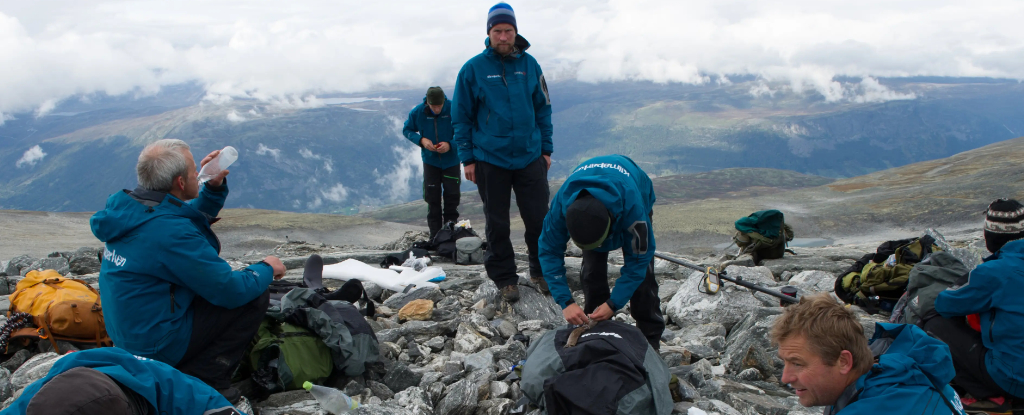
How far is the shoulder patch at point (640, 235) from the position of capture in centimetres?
468

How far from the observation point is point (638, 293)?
530 centimetres

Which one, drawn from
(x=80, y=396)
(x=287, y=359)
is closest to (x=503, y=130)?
(x=287, y=359)

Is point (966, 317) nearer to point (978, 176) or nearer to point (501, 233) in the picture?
point (501, 233)

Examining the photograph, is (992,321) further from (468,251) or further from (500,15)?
(468,251)

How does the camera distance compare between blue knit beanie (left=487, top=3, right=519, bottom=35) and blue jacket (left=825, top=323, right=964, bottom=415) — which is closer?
blue jacket (left=825, top=323, right=964, bottom=415)

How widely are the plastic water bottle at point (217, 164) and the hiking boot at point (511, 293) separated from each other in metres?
3.21

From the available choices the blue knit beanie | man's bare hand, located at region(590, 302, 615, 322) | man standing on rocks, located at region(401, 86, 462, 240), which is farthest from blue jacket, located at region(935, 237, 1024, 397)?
man standing on rocks, located at region(401, 86, 462, 240)

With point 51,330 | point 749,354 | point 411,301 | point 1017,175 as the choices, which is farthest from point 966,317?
point 1017,175

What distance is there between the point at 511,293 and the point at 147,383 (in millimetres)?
4588

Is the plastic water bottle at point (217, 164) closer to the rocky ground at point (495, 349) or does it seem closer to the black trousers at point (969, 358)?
the rocky ground at point (495, 349)

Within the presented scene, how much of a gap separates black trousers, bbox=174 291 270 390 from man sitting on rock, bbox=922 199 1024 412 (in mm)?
4967

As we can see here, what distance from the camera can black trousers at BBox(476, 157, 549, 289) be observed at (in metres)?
6.81

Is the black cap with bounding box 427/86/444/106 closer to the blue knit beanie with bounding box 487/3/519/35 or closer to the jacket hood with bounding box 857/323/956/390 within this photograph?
the blue knit beanie with bounding box 487/3/519/35

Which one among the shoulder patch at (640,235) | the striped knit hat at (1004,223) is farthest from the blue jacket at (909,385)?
the striped knit hat at (1004,223)
